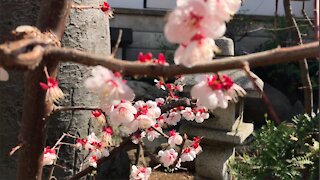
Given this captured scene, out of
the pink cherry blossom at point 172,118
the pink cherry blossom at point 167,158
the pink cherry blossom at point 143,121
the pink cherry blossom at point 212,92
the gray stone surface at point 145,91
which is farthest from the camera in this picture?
the gray stone surface at point 145,91

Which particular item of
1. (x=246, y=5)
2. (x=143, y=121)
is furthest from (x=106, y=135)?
(x=246, y=5)

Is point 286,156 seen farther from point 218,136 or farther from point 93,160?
point 93,160

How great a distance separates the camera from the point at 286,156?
2977 millimetres

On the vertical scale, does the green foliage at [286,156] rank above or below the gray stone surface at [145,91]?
below

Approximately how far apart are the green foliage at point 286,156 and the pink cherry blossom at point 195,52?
6.75 ft

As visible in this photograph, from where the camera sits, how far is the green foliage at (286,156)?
288 centimetres

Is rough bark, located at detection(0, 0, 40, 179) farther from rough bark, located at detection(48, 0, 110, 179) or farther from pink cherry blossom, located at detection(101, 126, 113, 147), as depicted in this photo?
pink cherry blossom, located at detection(101, 126, 113, 147)

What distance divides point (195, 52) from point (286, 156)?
2.23 metres

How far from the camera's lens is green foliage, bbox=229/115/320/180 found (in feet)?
9.44

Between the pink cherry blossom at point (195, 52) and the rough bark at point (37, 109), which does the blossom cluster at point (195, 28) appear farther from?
the rough bark at point (37, 109)

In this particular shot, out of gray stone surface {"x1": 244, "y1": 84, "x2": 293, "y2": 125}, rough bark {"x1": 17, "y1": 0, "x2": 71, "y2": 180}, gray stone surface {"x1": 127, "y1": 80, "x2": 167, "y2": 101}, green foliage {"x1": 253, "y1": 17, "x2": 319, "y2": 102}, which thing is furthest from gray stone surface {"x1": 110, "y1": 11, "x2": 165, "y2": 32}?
rough bark {"x1": 17, "y1": 0, "x2": 71, "y2": 180}

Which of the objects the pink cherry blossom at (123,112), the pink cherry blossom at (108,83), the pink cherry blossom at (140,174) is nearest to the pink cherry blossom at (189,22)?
the pink cherry blossom at (108,83)

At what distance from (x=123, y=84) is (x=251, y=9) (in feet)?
20.8

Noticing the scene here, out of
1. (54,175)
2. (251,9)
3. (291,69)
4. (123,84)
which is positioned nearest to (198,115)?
(54,175)
